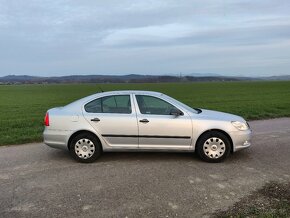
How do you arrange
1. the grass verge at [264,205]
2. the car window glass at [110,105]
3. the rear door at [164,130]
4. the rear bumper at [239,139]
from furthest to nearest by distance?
the car window glass at [110,105] → the rear bumper at [239,139] → the rear door at [164,130] → the grass verge at [264,205]

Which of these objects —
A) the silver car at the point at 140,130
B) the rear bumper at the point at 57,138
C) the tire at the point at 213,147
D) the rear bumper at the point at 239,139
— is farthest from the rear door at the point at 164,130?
the rear bumper at the point at 57,138

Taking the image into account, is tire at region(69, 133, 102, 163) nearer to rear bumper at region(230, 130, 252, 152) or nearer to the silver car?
the silver car

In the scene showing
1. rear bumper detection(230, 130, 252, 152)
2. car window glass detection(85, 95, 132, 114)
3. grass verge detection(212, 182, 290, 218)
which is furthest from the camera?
car window glass detection(85, 95, 132, 114)

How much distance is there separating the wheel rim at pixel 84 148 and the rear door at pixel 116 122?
30cm

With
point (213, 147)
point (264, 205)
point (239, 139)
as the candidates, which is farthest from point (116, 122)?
point (264, 205)

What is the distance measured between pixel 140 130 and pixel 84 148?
1160 millimetres

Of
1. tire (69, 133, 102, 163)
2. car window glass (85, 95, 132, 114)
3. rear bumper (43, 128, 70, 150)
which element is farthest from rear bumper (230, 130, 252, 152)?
rear bumper (43, 128, 70, 150)

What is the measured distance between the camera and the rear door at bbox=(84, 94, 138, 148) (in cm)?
704

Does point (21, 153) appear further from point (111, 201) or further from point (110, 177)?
point (111, 201)

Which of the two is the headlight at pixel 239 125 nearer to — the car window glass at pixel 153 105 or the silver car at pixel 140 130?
the silver car at pixel 140 130

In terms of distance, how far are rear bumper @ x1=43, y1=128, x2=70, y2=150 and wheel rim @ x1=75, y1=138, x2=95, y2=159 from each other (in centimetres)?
27

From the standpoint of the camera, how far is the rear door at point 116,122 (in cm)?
704

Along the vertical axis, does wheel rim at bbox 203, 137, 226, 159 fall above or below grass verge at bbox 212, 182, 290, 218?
above

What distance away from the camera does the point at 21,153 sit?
8.04 meters
